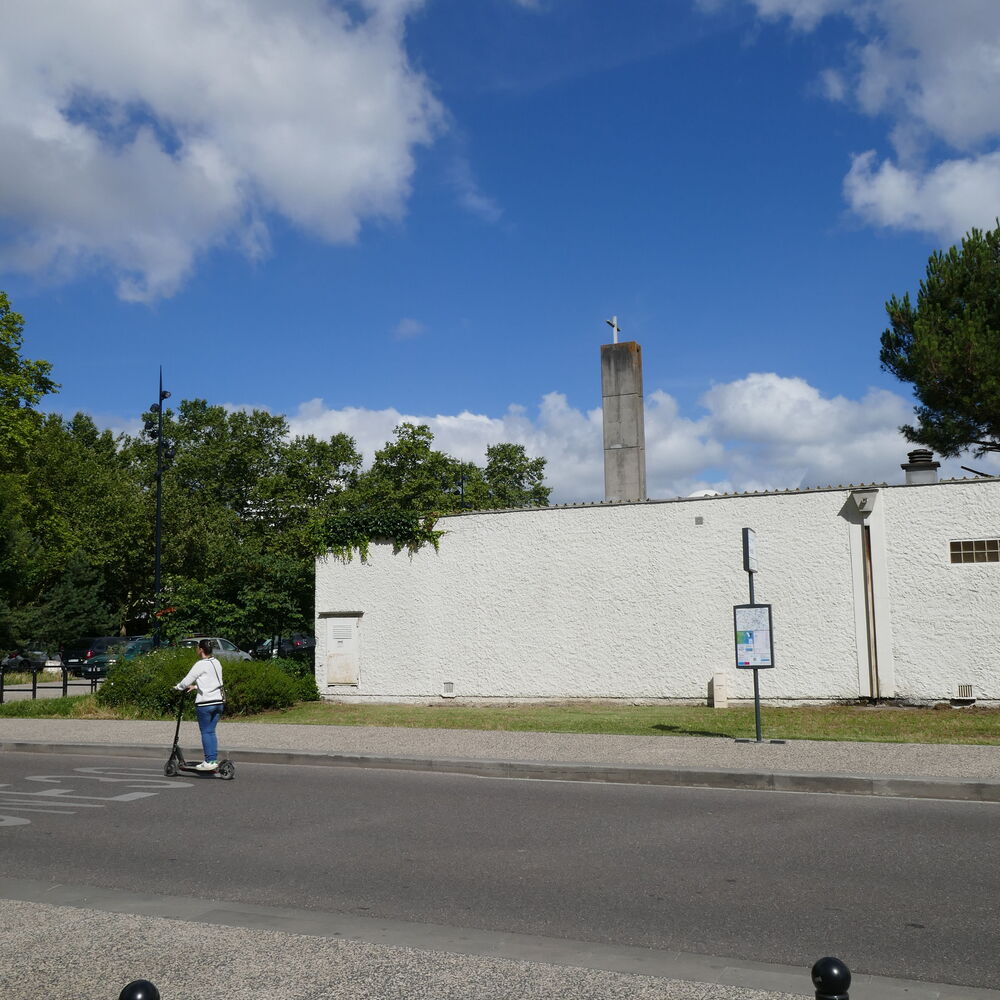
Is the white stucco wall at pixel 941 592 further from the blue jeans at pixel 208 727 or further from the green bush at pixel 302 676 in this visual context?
the blue jeans at pixel 208 727

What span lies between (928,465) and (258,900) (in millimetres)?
16735

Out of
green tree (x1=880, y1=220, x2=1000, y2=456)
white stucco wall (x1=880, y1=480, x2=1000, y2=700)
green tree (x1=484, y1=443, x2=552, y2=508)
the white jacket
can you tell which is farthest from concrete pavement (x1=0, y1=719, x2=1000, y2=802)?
green tree (x1=484, y1=443, x2=552, y2=508)

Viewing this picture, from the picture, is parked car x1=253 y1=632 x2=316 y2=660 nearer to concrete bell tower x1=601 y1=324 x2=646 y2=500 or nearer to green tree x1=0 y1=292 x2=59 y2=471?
concrete bell tower x1=601 y1=324 x2=646 y2=500

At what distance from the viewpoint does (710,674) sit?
775 inches

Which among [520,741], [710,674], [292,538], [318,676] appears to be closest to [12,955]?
[520,741]

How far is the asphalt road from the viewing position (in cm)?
559

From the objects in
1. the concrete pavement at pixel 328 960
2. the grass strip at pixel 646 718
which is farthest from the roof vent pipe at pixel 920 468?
the concrete pavement at pixel 328 960

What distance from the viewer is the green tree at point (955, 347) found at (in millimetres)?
23625

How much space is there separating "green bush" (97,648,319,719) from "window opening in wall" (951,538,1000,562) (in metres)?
13.3

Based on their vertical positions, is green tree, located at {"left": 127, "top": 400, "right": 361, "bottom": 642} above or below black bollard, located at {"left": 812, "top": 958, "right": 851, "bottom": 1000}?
above

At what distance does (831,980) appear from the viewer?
2.75 meters

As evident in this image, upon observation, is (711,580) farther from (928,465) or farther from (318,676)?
(318,676)

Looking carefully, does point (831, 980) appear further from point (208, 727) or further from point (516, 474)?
point (516, 474)

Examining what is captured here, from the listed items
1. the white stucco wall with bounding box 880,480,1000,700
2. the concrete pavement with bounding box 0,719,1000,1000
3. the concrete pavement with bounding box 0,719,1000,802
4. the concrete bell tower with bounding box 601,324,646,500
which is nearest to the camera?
the concrete pavement with bounding box 0,719,1000,1000
